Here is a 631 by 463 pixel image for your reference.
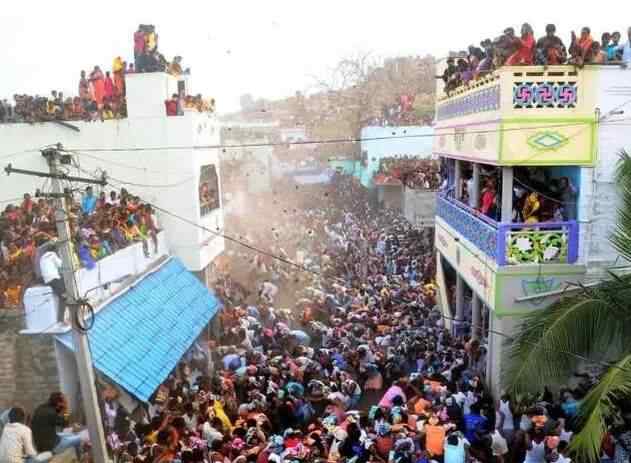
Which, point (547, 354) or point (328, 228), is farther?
point (328, 228)

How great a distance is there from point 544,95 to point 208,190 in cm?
1107

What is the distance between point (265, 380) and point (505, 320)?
14.2 feet

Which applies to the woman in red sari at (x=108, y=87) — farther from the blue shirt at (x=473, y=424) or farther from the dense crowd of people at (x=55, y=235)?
the blue shirt at (x=473, y=424)

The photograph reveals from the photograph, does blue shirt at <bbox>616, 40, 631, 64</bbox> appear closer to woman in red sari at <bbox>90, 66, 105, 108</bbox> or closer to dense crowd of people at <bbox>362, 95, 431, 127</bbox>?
woman in red sari at <bbox>90, 66, 105, 108</bbox>

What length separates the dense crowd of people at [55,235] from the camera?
34.3 ft

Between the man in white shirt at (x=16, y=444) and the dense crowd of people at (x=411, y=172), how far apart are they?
14.6m

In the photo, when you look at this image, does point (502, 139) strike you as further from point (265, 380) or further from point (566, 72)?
point (265, 380)

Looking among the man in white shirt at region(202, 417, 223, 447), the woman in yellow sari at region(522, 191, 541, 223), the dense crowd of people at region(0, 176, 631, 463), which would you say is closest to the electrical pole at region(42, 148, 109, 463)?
the dense crowd of people at region(0, 176, 631, 463)

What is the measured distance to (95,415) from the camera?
825cm

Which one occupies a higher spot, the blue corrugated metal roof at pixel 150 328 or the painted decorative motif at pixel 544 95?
the painted decorative motif at pixel 544 95

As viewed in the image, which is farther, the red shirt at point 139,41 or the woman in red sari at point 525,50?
the red shirt at point 139,41

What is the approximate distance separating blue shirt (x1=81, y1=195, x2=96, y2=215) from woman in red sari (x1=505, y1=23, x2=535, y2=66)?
9.34 meters

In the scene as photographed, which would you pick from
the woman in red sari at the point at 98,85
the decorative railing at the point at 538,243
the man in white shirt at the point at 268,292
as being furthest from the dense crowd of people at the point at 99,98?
the decorative railing at the point at 538,243

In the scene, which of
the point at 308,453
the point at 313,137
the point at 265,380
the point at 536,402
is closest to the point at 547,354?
the point at 536,402
